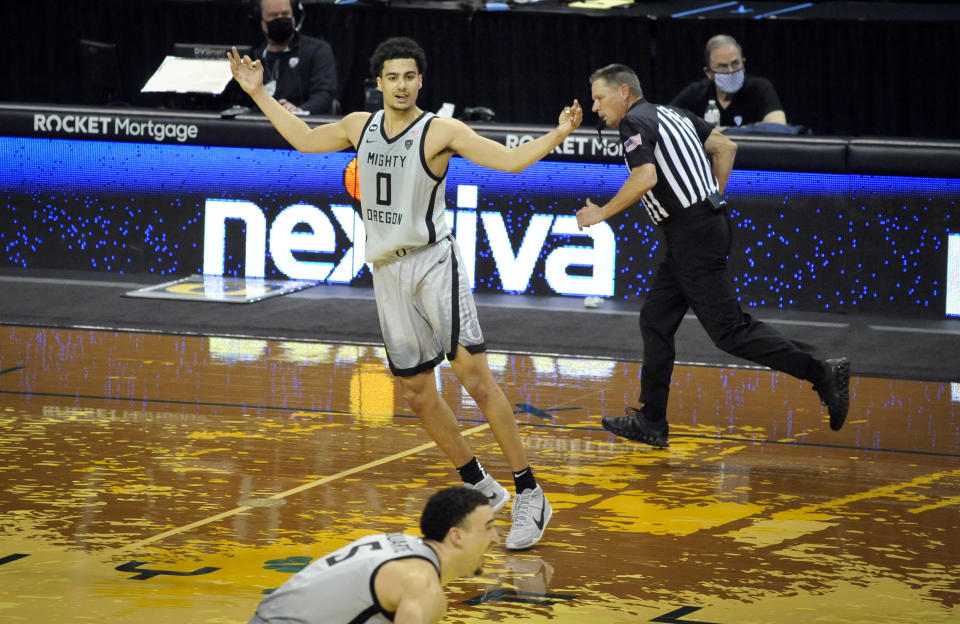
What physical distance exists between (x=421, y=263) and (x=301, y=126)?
2.70ft

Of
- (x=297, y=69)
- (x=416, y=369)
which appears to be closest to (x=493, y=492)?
(x=416, y=369)

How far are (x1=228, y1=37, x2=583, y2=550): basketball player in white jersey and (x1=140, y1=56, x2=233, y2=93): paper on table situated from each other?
5431 mm

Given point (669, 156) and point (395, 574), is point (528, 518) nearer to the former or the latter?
point (669, 156)

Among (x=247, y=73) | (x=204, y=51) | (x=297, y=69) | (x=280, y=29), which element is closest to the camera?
(x=247, y=73)

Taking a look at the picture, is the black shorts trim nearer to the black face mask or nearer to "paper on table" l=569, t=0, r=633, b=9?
the black face mask

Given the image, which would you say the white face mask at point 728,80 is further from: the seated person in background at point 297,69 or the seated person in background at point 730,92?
the seated person in background at point 297,69

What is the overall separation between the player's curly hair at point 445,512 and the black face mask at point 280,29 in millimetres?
7919

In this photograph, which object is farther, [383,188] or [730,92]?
[730,92]

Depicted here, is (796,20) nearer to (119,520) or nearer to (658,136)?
(658,136)

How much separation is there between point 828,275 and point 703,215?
3236 mm

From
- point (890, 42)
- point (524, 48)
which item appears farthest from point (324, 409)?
A: point (890, 42)

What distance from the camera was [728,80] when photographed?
1049cm

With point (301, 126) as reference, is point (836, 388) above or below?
below

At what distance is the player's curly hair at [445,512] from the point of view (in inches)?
147
